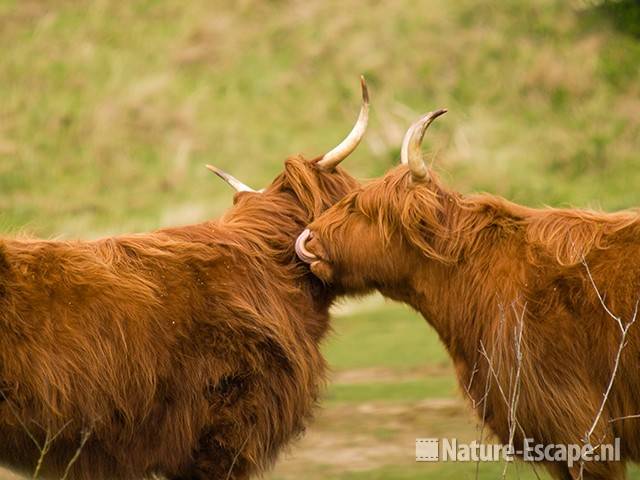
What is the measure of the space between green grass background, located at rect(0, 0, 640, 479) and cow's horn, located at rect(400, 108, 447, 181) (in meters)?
13.9

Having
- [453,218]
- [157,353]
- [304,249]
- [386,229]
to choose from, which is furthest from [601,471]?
[157,353]

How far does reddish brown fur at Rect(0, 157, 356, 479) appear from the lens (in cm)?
595

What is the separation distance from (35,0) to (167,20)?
372cm

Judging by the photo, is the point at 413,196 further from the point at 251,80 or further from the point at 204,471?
the point at 251,80

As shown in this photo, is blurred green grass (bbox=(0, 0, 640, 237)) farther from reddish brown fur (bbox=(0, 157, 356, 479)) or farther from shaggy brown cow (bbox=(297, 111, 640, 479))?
reddish brown fur (bbox=(0, 157, 356, 479))

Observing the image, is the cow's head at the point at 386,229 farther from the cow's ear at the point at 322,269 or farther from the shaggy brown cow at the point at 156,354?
the shaggy brown cow at the point at 156,354

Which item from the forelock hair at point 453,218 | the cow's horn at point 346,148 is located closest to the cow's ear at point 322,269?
the forelock hair at point 453,218

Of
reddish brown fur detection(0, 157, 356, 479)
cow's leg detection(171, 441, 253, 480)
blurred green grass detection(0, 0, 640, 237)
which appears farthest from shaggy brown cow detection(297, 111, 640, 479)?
blurred green grass detection(0, 0, 640, 237)

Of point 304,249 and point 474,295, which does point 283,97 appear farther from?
point 474,295

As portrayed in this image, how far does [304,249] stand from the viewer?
7156mm

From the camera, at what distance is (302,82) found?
93.2ft

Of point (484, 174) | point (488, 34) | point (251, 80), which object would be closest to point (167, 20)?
point (251, 80)

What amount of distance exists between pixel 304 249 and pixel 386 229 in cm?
57

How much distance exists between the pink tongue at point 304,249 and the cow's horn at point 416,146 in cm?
74
